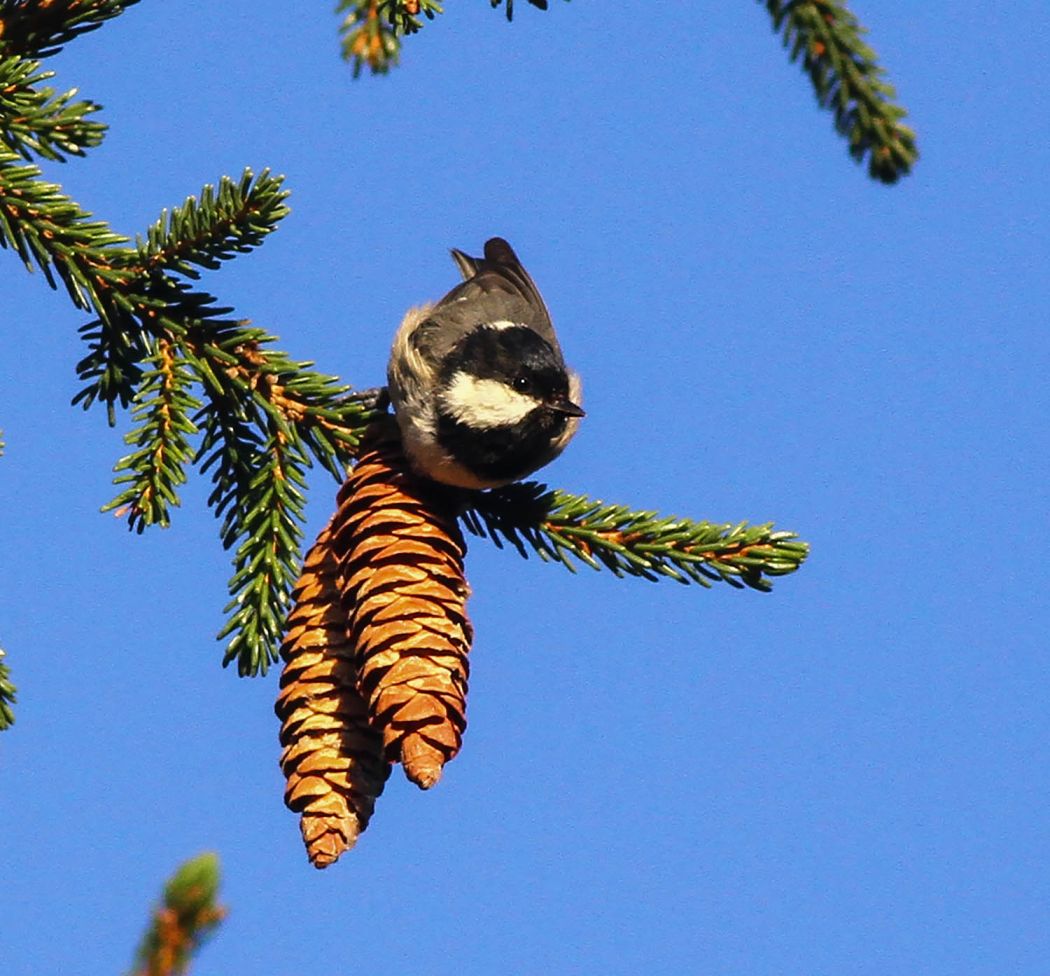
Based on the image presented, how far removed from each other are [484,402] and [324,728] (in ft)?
3.55

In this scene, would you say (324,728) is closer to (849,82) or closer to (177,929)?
(849,82)

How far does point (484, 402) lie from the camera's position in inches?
139

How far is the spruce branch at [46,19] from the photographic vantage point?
281 cm

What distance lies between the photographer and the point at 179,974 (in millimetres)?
957

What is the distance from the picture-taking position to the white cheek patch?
3.43 m

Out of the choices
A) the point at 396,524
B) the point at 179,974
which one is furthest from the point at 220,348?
the point at 179,974

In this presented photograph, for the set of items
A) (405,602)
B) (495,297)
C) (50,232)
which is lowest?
(405,602)

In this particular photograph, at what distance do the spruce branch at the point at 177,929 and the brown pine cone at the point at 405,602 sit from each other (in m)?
1.51

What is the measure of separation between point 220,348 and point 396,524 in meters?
0.47

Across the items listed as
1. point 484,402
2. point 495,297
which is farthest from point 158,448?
point 495,297

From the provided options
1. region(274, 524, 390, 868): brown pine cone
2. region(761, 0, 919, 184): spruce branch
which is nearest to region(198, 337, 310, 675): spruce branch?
region(274, 524, 390, 868): brown pine cone

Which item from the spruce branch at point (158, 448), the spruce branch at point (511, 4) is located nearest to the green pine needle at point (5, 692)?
the spruce branch at point (158, 448)

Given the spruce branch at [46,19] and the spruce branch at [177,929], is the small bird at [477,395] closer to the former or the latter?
the spruce branch at [46,19]

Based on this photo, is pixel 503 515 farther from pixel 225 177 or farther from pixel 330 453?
pixel 225 177
